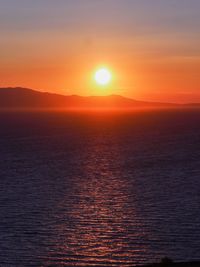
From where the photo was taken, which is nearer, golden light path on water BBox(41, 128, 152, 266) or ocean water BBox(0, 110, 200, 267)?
golden light path on water BBox(41, 128, 152, 266)

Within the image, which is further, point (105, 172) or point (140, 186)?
point (105, 172)

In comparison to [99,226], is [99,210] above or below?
above

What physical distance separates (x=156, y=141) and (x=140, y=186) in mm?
76093

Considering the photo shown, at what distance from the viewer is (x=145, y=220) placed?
5188 cm


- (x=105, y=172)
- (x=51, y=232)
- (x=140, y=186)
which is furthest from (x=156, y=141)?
(x=51, y=232)

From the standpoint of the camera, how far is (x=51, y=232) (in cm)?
4834

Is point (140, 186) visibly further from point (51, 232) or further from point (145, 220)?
point (51, 232)

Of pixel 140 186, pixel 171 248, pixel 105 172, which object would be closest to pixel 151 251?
pixel 171 248

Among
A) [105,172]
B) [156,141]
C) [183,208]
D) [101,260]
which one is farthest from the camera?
[156,141]

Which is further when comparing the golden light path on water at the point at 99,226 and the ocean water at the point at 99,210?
the ocean water at the point at 99,210

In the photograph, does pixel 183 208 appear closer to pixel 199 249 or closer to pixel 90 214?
pixel 90 214

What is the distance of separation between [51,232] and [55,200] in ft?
44.2

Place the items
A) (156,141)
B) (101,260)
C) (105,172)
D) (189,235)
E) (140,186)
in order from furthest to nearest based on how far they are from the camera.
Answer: (156,141)
(105,172)
(140,186)
(189,235)
(101,260)

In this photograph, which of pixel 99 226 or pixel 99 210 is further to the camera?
pixel 99 210
